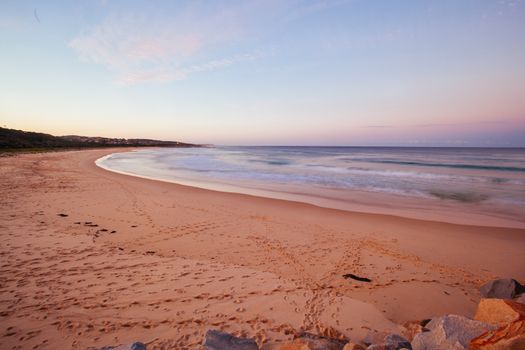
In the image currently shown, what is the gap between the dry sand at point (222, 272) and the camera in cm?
368

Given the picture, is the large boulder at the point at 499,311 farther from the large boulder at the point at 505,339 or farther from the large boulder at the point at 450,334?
the large boulder at the point at 505,339

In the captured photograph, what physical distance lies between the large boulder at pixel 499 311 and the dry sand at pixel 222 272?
1.10 metres

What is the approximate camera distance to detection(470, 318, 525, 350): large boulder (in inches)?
89.9

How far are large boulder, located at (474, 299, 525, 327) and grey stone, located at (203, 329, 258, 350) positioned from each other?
2772 millimetres

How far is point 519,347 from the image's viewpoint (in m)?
2.26

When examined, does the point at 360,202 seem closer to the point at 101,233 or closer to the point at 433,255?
the point at 433,255

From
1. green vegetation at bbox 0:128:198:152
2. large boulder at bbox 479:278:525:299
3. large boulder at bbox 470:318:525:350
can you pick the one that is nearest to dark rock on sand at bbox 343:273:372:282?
large boulder at bbox 479:278:525:299

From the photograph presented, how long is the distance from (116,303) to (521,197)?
20114 mm

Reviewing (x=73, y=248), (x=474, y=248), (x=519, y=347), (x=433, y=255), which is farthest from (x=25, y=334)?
(x=474, y=248)

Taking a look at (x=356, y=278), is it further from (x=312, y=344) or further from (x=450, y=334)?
(x=312, y=344)

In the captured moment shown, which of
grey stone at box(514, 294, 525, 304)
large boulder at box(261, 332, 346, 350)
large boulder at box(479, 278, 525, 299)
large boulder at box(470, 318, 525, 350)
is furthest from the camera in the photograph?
large boulder at box(479, 278, 525, 299)

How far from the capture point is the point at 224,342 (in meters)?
2.93

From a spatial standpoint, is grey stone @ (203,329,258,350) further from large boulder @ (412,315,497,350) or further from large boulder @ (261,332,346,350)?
large boulder @ (412,315,497,350)

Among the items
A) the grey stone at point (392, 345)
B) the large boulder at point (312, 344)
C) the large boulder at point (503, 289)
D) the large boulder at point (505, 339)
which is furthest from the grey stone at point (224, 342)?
the large boulder at point (503, 289)
